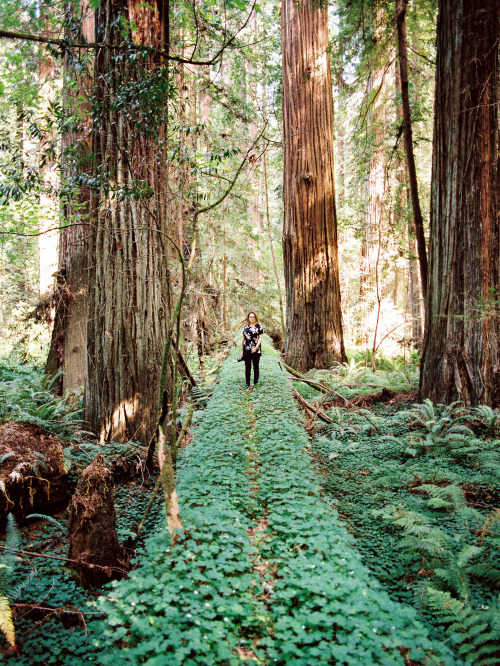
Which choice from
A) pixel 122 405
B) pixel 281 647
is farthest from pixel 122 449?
pixel 281 647

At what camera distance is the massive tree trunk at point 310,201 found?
10.5 meters

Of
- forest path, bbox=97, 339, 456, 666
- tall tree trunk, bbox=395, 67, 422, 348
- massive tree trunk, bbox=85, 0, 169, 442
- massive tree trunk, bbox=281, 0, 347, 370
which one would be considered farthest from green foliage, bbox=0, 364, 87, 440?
tall tree trunk, bbox=395, 67, 422, 348

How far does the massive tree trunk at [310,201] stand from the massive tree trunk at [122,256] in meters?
5.70

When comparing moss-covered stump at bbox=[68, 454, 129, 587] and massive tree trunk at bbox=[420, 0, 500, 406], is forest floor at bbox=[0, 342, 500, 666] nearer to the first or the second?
moss-covered stump at bbox=[68, 454, 129, 587]

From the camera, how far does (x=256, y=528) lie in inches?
129

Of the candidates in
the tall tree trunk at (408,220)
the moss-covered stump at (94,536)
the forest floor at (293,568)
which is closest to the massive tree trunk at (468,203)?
the forest floor at (293,568)

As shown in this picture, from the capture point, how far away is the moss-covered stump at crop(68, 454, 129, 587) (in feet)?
9.66

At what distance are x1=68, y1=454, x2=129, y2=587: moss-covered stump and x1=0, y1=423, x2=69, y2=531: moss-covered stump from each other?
0.87 metres

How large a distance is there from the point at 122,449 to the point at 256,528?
2361mm

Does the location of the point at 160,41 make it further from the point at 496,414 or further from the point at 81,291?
the point at 496,414

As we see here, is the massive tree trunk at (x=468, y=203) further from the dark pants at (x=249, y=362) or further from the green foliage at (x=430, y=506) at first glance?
the dark pants at (x=249, y=362)

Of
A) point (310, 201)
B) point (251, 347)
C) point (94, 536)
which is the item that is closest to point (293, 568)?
point (94, 536)

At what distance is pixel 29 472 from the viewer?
3.83m

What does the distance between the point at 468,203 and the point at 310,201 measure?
5.13m
